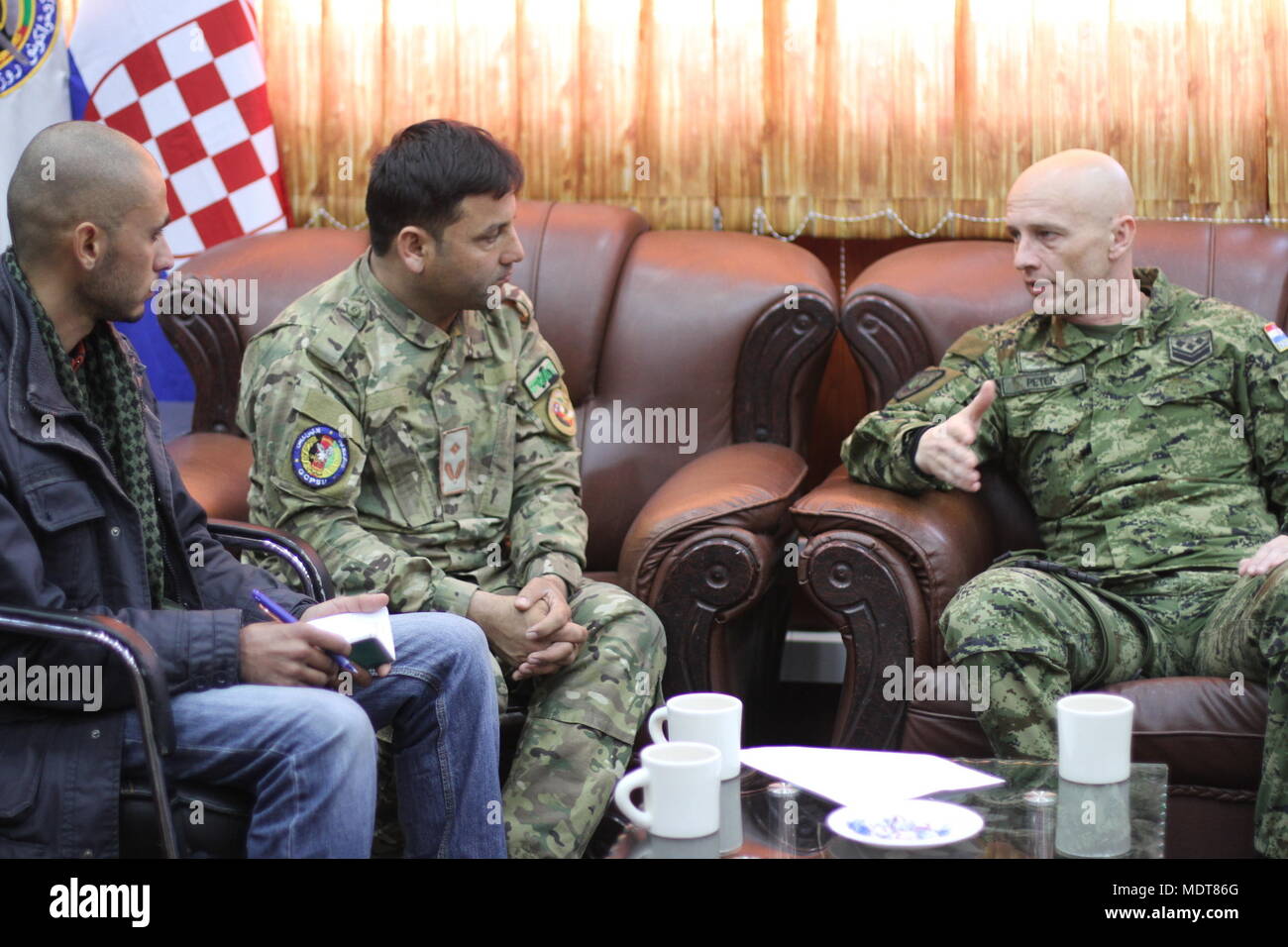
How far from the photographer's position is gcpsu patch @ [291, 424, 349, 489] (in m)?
2.43

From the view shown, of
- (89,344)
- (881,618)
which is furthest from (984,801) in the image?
(89,344)

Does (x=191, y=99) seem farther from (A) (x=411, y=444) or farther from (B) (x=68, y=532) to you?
(B) (x=68, y=532)

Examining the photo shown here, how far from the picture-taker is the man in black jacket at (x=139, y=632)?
1844 millimetres

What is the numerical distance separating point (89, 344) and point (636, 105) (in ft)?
6.21

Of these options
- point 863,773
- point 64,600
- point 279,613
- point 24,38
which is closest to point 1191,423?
point 863,773

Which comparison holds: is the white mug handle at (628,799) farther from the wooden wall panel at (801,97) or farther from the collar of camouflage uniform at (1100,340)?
the wooden wall panel at (801,97)

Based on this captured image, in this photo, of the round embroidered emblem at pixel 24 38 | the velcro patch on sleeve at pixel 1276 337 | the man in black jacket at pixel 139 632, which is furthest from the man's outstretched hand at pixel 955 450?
the round embroidered emblem at pixel 24 38

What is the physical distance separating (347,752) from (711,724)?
1.56ft

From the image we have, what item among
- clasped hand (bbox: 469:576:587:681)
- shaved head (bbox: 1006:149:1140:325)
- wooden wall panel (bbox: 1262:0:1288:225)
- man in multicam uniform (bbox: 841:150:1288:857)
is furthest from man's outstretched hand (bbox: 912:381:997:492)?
wooden wall panel (bbox: 1262:0:1288:225)

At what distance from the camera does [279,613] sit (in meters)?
2.13

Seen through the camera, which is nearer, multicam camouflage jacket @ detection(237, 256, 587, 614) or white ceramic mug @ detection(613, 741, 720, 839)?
white ceramic mug @ detection(613, 741, 720, 839)

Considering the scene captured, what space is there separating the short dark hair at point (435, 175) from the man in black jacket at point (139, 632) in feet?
1.67

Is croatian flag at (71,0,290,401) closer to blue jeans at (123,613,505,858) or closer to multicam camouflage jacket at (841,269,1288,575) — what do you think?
multicam camouflage jacket at (841,269,1288,575)

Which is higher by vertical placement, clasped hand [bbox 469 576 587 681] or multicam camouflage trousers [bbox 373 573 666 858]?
clasped hand [bbox 469 576 587 681]
